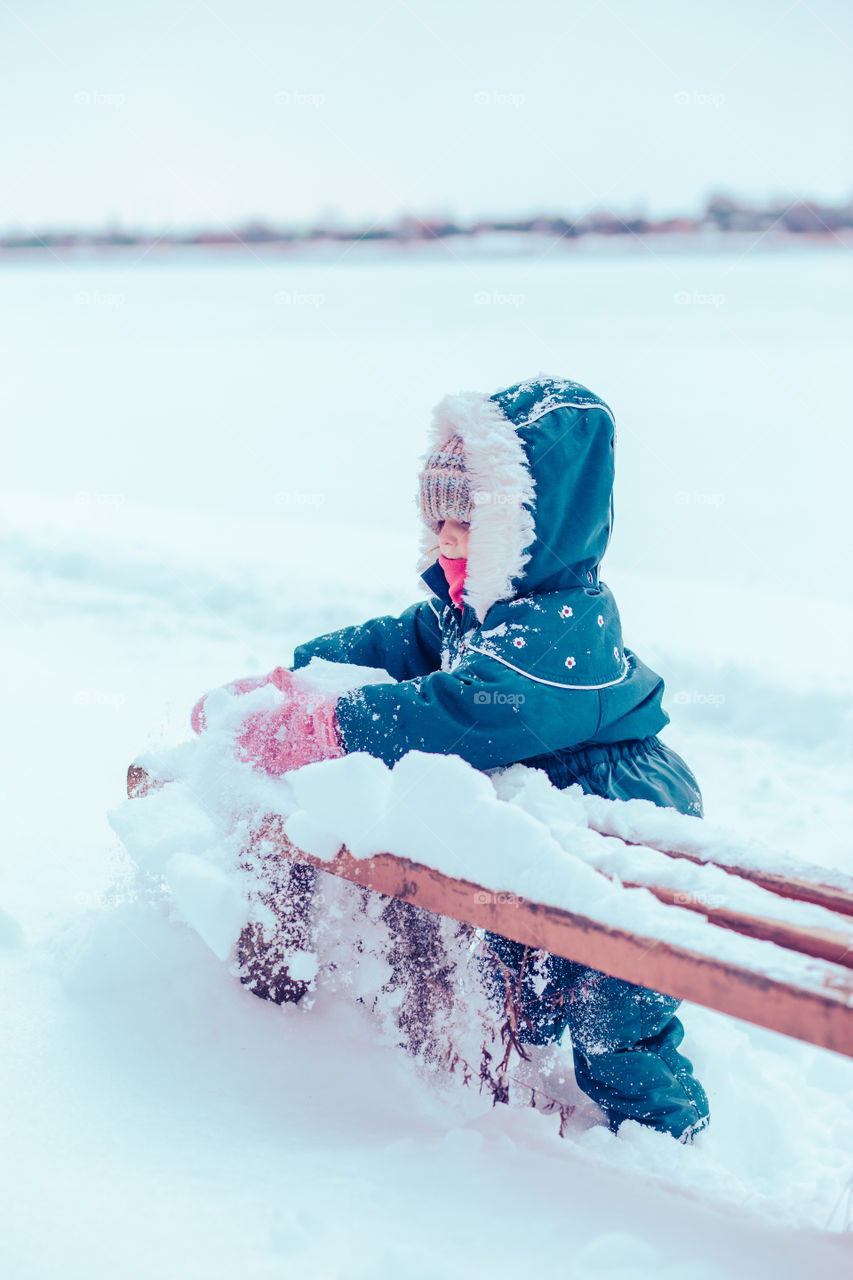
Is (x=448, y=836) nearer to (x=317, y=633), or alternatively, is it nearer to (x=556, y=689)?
(x=556, y=689)

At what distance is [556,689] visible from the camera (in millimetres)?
1448

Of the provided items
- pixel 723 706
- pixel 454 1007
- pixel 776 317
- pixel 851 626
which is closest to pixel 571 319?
pixel 776 317

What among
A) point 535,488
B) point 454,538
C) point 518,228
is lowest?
point 454,538

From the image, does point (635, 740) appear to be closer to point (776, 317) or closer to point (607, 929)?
point (607, 929)

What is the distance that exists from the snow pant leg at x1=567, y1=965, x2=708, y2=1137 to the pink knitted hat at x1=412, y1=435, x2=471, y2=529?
0.80m

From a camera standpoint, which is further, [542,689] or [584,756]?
[584,756]

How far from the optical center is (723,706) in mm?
3158

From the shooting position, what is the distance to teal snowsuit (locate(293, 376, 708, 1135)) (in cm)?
142

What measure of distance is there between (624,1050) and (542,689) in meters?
0.60

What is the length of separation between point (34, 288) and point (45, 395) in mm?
798

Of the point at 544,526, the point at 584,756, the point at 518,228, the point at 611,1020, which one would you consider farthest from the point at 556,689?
the point at 518,228

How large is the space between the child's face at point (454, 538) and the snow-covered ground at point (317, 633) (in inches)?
29.1

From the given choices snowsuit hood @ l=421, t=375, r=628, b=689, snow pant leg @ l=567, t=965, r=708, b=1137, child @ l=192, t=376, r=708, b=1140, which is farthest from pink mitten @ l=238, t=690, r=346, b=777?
snow pant leg @ l=567, t=965, r=708, b=1137

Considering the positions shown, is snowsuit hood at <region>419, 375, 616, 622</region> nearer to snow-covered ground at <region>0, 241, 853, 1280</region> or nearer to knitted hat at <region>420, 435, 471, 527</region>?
knitted hat at <region>420, 435, 471, 527</region>
